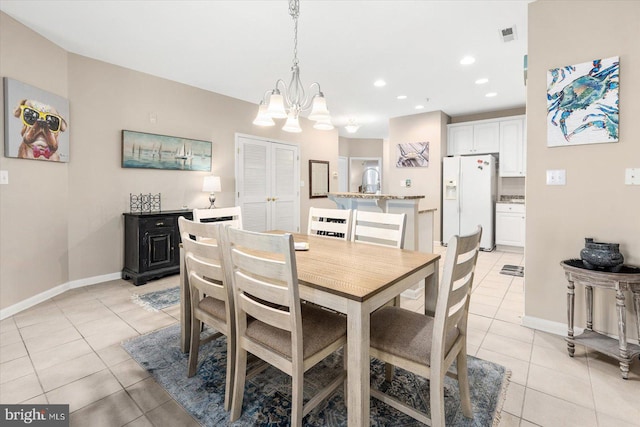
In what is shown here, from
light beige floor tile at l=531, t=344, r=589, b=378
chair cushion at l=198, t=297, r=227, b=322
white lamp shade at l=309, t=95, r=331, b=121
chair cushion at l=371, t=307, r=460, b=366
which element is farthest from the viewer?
white lamp shade at l=309, t=95, r=331, b=121

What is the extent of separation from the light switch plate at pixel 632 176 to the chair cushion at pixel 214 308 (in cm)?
279

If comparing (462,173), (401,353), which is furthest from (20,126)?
(462,173)

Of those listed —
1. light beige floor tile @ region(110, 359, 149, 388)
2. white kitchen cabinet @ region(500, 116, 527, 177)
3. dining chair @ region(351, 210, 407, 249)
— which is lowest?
light beige floor tile @ region(110, 359, 149, 388)

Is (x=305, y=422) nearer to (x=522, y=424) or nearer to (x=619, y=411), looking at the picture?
(x=522, y=424)

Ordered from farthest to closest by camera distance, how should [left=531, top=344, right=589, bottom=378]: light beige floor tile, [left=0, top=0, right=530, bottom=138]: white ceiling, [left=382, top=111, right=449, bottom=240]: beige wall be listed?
[left=382, top=111, right=449, bottom=240]: beige wall → [left=0, top=0, right=530, bottom=138]: white ceiling → [left=531, top=344, right=589, bottom=378]: light beige floor tile

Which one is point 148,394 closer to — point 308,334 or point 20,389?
point 20,389

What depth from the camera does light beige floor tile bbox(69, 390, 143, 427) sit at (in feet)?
4.83

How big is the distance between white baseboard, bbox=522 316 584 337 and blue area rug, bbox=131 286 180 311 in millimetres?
3186

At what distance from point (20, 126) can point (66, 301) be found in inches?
67.4

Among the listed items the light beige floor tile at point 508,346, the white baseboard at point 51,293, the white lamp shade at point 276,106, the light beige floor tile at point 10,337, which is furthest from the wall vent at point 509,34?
the white baseboard at point 51,293

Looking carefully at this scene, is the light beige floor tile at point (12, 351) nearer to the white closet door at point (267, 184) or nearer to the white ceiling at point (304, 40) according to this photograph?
the white ceiling at point (304, 40)

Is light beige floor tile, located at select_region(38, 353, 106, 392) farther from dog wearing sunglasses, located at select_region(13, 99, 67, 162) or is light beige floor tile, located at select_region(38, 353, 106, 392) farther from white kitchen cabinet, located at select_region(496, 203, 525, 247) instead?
white kitchen cabinet, located at select_region(496, 203, 525, 247)

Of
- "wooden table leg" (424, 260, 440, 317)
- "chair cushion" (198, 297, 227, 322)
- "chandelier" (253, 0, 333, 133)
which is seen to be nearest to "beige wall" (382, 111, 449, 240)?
"chandelier" (253, 0, 333, 133)

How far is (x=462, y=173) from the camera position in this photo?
5.62 m
